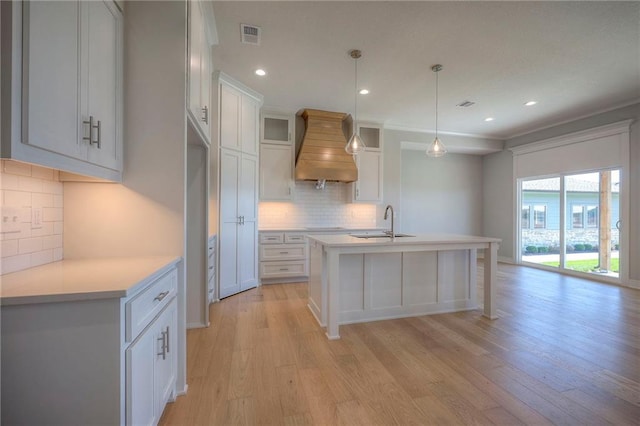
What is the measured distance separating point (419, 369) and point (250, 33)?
332 cm

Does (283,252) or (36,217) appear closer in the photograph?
(36,217)

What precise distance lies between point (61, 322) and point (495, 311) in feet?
11.5

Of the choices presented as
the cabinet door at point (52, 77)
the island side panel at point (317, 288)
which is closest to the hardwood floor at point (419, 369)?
the island side panel at point (317, 288)

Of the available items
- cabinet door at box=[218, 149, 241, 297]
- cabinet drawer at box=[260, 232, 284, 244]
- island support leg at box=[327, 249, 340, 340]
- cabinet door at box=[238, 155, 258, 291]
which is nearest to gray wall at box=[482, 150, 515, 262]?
cabinet drawer at box=[260, 232, 284, 244]

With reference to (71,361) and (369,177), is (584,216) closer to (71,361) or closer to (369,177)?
(369,177)

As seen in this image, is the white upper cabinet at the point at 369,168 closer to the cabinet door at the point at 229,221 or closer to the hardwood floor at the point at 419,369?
the cabinet door at the point at 229,221

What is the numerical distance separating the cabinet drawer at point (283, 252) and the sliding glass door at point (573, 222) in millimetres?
4966

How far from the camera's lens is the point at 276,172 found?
4.57 meters

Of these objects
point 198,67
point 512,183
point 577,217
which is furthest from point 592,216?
point 198,67

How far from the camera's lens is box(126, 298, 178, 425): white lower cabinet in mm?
1047

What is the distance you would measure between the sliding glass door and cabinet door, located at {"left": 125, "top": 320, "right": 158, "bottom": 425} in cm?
645

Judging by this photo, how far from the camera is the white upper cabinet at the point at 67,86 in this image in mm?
923

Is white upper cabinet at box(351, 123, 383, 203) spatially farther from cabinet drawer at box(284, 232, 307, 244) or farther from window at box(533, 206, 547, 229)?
window at box(533, 206, 547, 229)

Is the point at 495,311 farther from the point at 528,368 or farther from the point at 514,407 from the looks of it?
the point at 514,407
